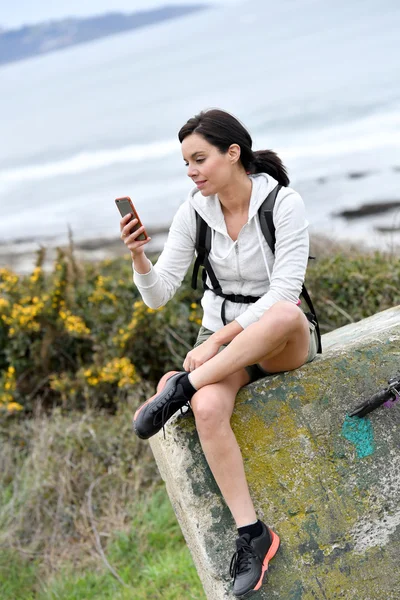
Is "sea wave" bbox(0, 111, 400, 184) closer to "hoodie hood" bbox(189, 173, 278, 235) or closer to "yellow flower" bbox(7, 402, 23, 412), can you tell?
"yellow flower" bbox(7, 402, 23, 412)

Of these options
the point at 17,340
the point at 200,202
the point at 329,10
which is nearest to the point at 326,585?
the point at 200,202

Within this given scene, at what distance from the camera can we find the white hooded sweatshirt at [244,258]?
10.7 feet

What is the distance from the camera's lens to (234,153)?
134 inches

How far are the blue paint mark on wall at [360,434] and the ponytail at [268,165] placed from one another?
3.86 ft

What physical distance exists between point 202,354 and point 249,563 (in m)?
0.89

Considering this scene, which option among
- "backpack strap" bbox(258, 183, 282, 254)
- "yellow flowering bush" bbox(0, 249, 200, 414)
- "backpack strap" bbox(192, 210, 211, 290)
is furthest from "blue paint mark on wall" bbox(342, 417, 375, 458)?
"yellow flowering bush" bbox(0, 249, 200, 414)

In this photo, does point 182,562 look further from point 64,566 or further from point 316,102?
point 316,102

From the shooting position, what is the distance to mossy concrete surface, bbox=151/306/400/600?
3.16m

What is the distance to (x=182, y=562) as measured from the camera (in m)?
4.43

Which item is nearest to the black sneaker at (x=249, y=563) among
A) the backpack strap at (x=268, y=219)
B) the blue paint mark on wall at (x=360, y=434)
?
the blue paint mark on wall at (x=360, y=434)

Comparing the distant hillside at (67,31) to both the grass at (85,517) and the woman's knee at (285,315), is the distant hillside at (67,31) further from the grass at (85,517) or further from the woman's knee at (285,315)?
the woman's knee at (285,315)

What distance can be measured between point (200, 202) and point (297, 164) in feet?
52.5

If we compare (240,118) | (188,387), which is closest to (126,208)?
(188,387)

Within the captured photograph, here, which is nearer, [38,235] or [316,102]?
[38,235]
